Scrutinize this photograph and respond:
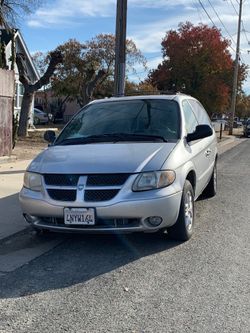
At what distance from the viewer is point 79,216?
5305mm

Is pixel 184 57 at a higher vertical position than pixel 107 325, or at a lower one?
higher

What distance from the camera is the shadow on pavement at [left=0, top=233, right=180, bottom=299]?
4.68 meters

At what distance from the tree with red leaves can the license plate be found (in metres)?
32.0

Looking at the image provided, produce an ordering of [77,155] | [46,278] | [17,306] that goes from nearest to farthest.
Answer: [17,306] → [46,278] → [77,155]

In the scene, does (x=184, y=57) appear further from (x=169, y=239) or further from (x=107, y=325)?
(x=107, y=325)

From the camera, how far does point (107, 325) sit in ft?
12.5

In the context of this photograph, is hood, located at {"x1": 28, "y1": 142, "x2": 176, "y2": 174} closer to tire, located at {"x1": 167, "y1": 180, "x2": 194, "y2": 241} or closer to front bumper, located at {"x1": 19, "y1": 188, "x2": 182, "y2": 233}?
front bumper, located at {"x1": 19, "y1": 188, "x2": 182, "y2": 233}

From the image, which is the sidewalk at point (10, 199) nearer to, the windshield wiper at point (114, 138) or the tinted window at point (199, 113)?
the windshield wiper at point (114, 138)

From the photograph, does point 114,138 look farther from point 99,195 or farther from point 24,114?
point 24,114

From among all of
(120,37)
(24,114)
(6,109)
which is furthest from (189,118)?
(24,114)

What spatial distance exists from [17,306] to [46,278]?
69 centimetres

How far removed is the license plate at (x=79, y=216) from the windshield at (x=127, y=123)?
131 cm

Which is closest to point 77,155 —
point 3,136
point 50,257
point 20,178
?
point 50,257

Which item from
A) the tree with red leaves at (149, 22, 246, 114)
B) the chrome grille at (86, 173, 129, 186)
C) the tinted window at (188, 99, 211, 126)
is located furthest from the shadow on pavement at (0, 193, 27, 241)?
the tree with red leaves at (149, 22, 246, 114)
